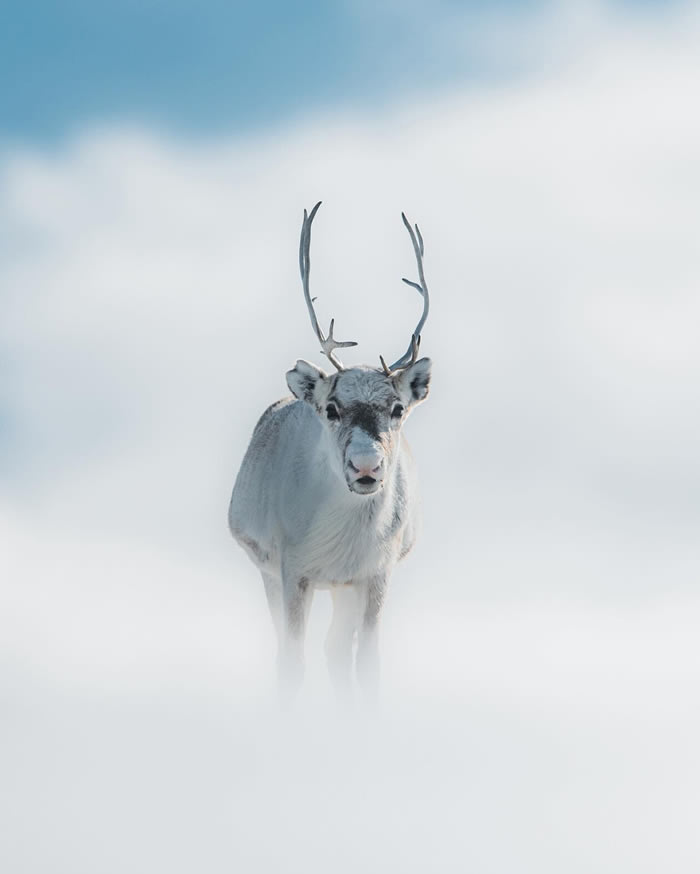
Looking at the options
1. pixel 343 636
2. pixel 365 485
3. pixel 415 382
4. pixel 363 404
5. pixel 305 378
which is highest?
pixel 305 378

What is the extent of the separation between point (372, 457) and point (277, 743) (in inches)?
98.0

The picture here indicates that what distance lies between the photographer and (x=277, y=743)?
44.4 ft

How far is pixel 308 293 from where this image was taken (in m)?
15.8

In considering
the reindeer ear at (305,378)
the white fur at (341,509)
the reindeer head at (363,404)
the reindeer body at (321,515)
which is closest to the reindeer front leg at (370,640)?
the white fur at (341,509)

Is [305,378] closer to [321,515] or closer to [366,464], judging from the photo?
[321,515]

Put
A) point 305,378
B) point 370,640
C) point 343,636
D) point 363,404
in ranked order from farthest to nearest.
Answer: point 343,636 → point 370,640 → point 305,378 → point 363,404

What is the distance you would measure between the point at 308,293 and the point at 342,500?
7.07 ft

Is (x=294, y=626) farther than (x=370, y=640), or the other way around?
(x=370, y=640)

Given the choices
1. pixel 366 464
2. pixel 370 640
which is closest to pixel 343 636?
pixel 370 640

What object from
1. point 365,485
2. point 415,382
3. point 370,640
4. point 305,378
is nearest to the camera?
point 365,485

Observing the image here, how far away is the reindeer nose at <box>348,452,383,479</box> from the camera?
13.8 meters

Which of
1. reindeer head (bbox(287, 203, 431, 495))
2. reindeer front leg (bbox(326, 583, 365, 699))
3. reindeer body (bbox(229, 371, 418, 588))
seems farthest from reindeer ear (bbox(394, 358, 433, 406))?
reindeer front leg (bbox(326, 583, 365, 699))

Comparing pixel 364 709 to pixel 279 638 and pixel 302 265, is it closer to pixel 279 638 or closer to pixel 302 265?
pixel 279 638

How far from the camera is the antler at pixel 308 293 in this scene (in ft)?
50.1
